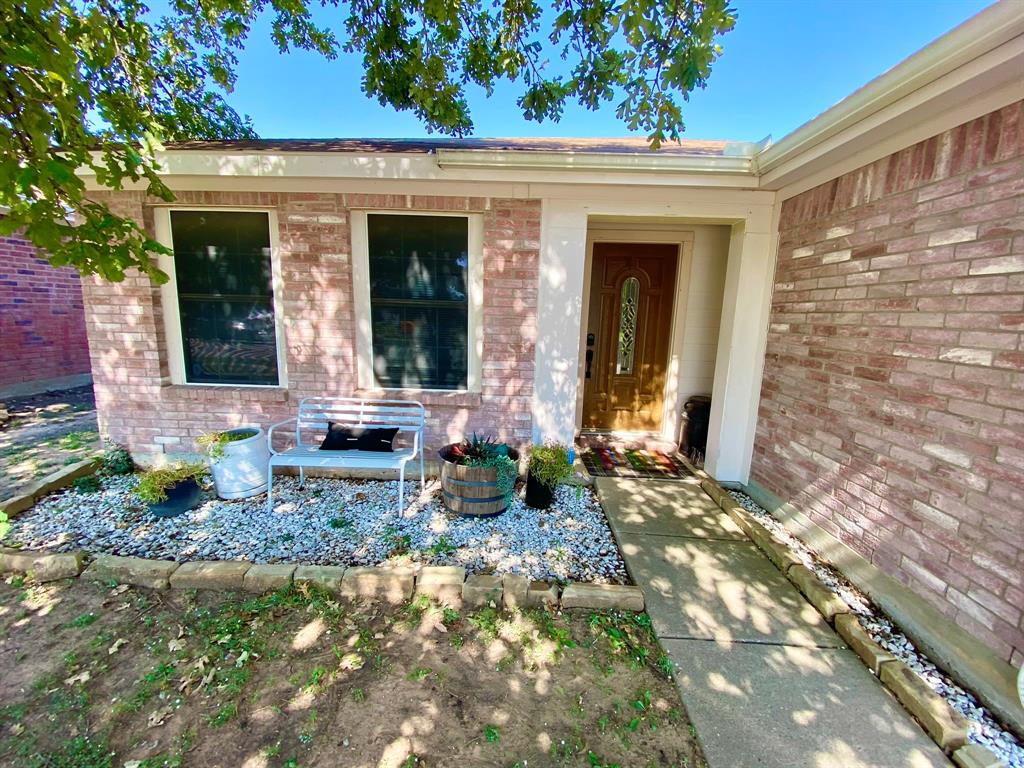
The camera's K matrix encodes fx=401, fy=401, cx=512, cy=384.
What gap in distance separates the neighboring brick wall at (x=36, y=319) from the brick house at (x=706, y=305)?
4.42 meters

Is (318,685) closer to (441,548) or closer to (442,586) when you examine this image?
(442,586)

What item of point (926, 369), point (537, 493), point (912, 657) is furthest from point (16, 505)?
point (926, 369)

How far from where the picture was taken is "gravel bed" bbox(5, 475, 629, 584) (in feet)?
8.40

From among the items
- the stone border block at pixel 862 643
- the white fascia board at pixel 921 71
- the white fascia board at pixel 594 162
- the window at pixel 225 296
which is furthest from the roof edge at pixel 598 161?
the stone border block at pixel 862 643

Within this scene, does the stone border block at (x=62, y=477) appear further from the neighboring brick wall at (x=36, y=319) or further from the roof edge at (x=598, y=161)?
the neighboring brick wall at (x=36, y=319)

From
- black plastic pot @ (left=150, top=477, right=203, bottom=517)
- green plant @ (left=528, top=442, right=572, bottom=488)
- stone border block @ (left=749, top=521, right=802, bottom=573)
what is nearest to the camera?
stone border block @ (left=749, top=521, right=802, bottom=573)

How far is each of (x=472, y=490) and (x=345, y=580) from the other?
1032mm

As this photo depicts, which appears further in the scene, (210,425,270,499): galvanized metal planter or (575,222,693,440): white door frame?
(575,222,693,440): white door frame

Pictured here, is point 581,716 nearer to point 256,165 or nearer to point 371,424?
point 371,424

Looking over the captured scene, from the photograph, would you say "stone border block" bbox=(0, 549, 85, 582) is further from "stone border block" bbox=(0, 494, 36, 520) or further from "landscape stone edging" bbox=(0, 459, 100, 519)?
"stone border block" bbox=(0, 494, 36, 520)

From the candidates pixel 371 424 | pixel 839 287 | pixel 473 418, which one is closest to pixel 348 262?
pixel 371 424

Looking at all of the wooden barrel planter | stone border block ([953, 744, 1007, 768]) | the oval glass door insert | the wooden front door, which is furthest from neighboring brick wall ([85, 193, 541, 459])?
stone border block ([953, 744, 1007, 768])

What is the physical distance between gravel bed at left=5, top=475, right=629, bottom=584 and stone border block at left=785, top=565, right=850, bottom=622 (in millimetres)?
1016

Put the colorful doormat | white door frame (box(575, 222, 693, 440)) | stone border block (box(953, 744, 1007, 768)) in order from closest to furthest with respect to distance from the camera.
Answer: stone border block (box(953, 744, 1007, 768))
the colorful doormat
white door frame (box(575, 222, 693, 440))
